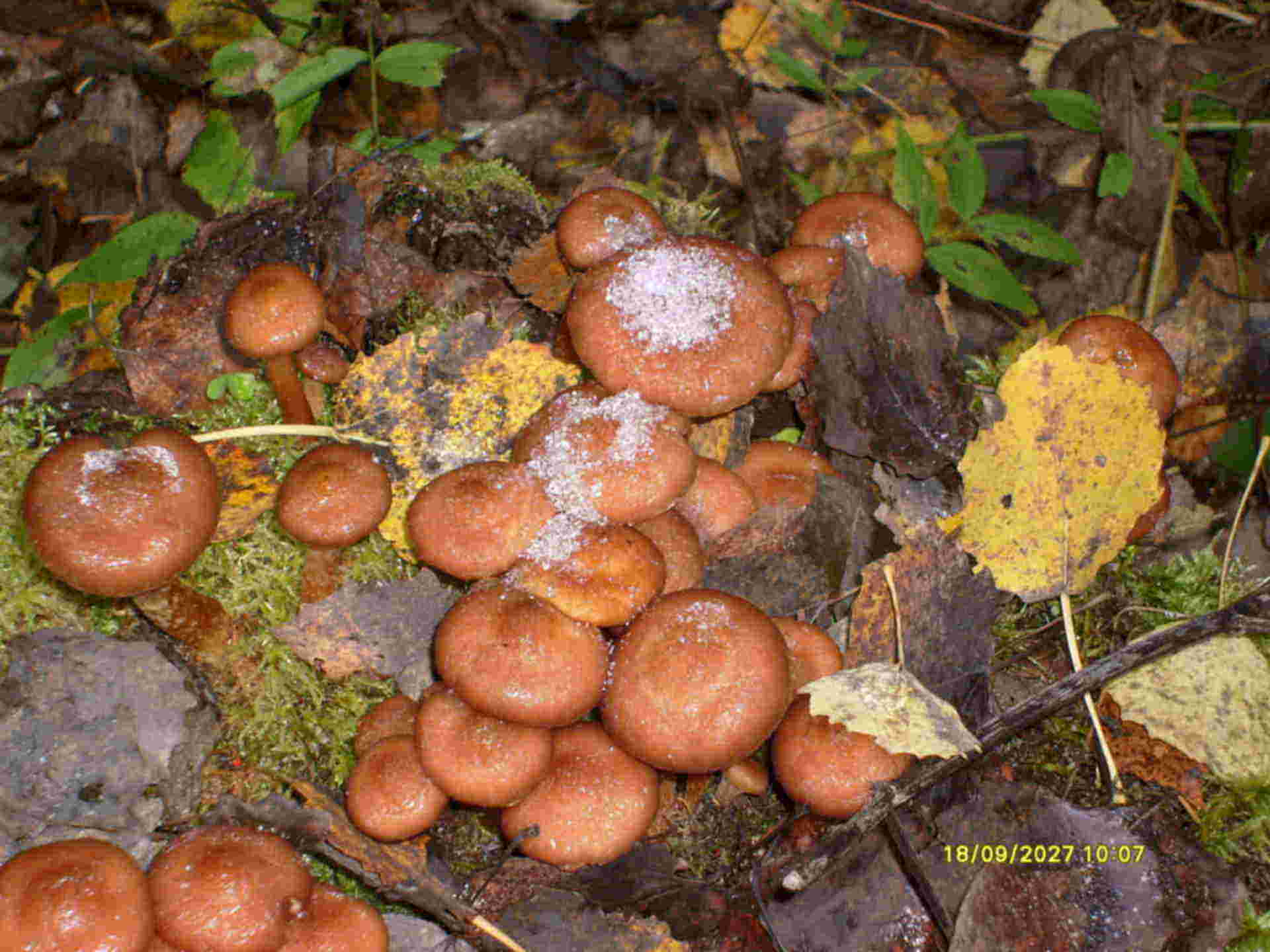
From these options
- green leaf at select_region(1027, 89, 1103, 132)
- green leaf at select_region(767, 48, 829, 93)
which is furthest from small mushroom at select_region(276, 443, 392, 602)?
green leaf at select_region(1027, 89, 1103, 132)

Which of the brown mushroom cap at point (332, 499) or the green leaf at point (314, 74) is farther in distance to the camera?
the green leaf at point (314, 74)

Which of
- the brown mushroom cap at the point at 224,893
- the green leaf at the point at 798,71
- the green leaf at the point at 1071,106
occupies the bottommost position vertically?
the brown mushroom cap at the point at 224,893

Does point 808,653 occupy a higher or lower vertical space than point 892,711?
lower

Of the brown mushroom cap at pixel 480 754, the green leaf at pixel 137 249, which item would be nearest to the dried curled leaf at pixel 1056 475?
the brown mushroom cap at pixel 480 754

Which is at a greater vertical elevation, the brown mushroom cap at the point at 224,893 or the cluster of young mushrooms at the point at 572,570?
the cluster of young mushrooms at the point at 572,570

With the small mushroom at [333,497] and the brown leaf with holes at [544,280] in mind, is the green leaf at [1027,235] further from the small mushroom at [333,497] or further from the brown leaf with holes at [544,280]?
the small mushroom at [333,497]

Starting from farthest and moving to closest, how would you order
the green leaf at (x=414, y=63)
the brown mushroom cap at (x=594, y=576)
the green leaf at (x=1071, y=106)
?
the green leaf at (x=1071, y=106), the green leaf at (x=414, y=63), the brown mushroom cap at (x=594, y=576)

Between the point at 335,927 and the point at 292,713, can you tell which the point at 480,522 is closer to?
the point at 292,713
